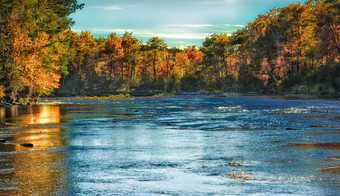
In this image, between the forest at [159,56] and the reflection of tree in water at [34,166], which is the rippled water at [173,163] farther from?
the forest at [159,56]

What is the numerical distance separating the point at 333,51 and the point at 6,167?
58.4m

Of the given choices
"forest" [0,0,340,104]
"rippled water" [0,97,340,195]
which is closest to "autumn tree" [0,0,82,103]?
"forest" [0,0,340,104]

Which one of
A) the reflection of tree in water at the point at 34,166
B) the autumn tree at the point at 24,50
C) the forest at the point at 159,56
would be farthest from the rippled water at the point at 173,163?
the forest at the point at 159,56

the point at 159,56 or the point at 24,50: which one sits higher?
the point at 159,56

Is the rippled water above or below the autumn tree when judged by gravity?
below

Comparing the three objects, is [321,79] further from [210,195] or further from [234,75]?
[210,195]

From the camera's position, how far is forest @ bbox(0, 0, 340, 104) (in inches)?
1786

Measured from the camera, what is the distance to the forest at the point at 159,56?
1786 inches

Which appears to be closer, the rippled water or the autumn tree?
the rippled water

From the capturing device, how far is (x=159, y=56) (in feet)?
349

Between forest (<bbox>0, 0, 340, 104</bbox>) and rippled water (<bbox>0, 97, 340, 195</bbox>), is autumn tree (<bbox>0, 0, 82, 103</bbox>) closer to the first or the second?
forest (<bbox>0, 0, 340, 104</bbox>)

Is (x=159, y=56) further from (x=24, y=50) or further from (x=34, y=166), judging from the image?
(x=34, y=166)

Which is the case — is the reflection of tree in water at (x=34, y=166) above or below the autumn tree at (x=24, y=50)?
below

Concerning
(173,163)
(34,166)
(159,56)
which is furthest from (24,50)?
(159,56)
